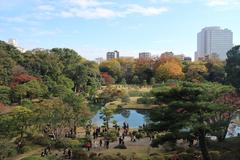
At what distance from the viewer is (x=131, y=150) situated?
2531cm

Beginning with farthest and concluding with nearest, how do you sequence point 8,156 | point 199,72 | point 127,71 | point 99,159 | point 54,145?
point 127,71
point 199,72
point 54,145
point 8,156
point 99,159

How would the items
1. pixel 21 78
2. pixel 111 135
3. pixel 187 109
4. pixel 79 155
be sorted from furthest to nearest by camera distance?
pixel 21 78 → pixel 111 135 → pixel 79 155 → pixel 187 109

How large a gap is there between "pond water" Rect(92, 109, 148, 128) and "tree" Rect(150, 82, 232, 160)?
2413 centimetres

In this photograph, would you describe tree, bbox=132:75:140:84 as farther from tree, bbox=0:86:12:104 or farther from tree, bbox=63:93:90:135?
tree, bbox=63:93:90:135

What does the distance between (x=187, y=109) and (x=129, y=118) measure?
29.3m

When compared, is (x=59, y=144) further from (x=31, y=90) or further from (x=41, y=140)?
(x=31, y=90)

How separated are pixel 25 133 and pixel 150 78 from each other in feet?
162

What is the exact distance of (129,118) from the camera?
44375 mm

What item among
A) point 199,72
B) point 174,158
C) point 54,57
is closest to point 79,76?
point 54,57

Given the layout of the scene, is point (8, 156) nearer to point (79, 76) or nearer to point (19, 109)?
point (19, 109)

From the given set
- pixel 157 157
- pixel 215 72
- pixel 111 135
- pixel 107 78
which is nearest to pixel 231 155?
pixel 157 157

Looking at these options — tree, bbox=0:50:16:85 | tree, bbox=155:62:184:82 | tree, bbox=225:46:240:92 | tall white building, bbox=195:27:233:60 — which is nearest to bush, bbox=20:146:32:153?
tree, bbox=0:50:16:85

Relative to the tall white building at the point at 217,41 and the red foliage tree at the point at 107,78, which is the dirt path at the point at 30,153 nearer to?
the red foliage tree at the point at 107,78

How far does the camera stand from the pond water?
41.1m
